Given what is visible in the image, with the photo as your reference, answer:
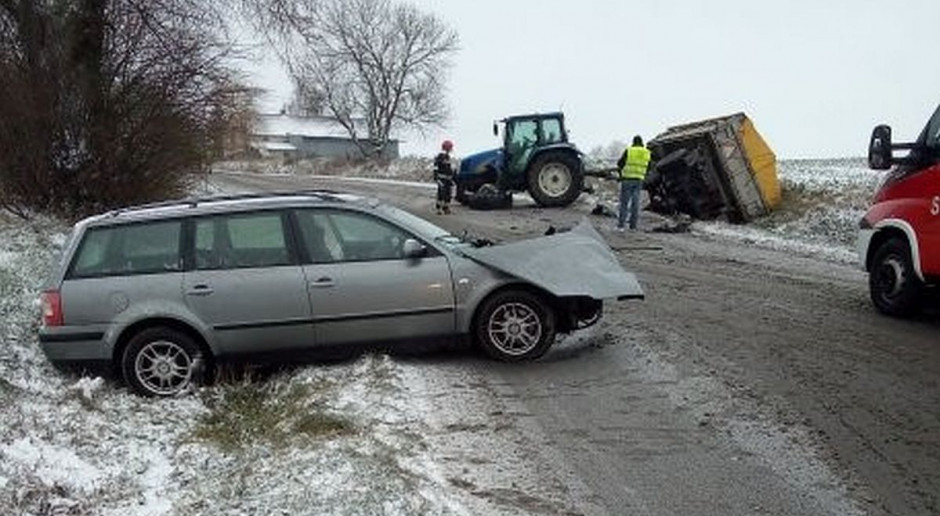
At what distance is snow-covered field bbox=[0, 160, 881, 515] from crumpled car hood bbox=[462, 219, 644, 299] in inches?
38.7

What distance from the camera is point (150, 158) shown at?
15.8 metres

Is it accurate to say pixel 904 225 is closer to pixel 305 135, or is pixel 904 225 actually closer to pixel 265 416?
pixel 265 416

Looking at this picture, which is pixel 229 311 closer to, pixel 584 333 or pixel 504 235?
pixel 584 333

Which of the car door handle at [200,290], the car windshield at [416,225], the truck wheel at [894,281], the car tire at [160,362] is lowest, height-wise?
the car tire at [160,362]

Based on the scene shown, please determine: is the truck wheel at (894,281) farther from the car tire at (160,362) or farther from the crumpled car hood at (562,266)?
the car tire at (160,362)

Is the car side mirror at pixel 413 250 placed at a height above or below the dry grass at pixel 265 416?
above

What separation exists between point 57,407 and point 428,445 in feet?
9.53

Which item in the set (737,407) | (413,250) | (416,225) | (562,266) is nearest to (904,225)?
(562,266)

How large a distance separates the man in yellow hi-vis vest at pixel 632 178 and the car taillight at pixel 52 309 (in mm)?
12424

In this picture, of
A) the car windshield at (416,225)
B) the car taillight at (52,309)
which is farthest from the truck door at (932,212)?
the car taillight at (52,309)

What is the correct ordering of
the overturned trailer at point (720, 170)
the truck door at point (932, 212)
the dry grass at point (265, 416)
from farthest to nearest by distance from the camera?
the overturned trailer at point (720, 170)
the truck door at point (932, 212)
the dry grass at point (265, 416)

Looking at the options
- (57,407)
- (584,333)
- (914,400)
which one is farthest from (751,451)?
(57,407)

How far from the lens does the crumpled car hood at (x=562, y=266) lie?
8.40m

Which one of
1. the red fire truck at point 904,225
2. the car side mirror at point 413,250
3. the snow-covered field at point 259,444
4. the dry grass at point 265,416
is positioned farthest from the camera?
the red fire truck at point 904,225
